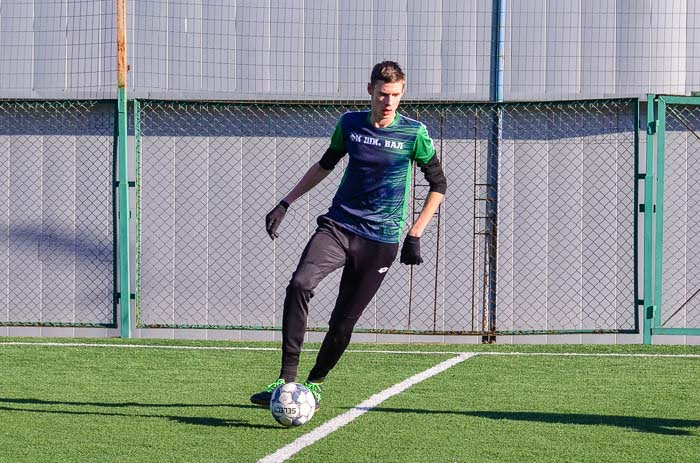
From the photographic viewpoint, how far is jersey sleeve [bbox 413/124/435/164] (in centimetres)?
648

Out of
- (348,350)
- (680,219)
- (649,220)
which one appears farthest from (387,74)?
(680,219)

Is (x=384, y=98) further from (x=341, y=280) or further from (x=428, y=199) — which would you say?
(x=341, y=280)

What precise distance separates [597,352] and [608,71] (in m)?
3.29

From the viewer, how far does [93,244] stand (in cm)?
1236

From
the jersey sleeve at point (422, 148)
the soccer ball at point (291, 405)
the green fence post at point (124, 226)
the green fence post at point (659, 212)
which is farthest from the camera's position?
the green fence post at point (124, 226)

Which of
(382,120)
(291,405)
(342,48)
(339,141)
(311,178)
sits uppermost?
(342,48)

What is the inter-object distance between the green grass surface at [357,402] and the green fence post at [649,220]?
1.30 m

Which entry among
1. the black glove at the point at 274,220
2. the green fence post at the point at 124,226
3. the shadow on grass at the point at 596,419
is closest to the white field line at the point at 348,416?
the shadow on grass at the point at 596,419

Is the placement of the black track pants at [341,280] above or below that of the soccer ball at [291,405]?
above

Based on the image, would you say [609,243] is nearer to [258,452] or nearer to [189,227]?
[189,227]

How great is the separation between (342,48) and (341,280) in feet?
20.1

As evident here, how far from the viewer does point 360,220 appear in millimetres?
6504

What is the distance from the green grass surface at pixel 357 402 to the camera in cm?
563

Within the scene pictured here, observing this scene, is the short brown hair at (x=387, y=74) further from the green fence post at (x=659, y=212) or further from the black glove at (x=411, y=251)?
the green fence post at (x=659, y=212)
